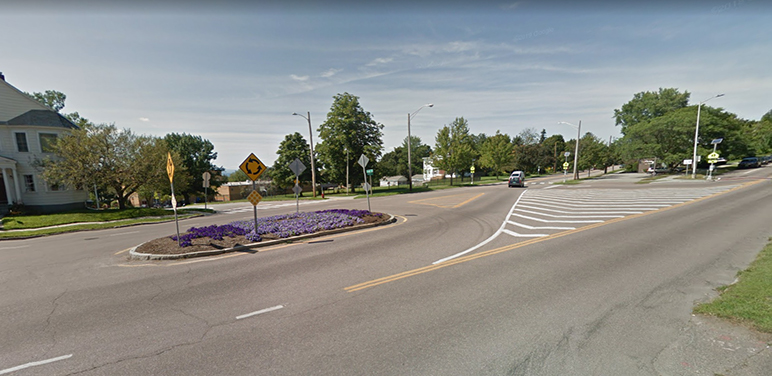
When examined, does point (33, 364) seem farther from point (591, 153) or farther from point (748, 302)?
point (591, 153)

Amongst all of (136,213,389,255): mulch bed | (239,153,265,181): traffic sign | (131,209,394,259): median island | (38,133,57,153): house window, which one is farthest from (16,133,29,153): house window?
(239,153,265,181): traffic sign

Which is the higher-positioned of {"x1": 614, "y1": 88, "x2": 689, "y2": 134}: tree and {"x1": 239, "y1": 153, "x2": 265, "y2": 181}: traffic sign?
{"x1": 614, "y1": 88, "x2": 689, "y2": 134}: tree

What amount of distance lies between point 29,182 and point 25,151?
7.82 ft

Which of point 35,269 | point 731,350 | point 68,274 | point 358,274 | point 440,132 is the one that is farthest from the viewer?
point 440,132

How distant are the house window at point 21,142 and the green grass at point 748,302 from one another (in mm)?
37250

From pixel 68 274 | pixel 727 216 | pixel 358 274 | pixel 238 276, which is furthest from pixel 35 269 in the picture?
pixel 727 216

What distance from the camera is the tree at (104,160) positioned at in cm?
1989

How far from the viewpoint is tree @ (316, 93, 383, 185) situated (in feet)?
125

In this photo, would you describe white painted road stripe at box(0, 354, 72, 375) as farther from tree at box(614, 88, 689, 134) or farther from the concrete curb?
tree at box(614, 88, 689, 134)

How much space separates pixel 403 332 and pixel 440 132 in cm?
4544

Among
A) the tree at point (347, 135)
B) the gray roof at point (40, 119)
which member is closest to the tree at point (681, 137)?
the tree at point (347, 135)

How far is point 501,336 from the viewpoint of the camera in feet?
13.4

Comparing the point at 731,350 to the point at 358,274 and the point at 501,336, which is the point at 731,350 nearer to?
the point at 501,336

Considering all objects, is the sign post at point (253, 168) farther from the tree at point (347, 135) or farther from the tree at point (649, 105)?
the tree at point (649, 105)
